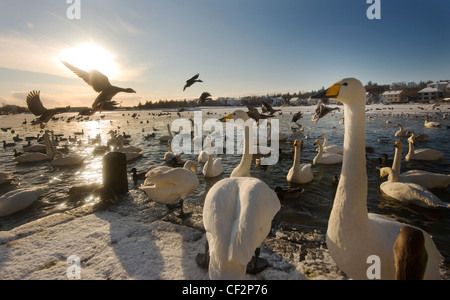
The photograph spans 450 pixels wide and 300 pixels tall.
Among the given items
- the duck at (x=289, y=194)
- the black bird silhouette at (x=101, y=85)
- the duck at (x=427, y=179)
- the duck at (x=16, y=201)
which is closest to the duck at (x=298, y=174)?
the duck at (x=289, y=194)

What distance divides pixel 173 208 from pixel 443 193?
901 centimetres

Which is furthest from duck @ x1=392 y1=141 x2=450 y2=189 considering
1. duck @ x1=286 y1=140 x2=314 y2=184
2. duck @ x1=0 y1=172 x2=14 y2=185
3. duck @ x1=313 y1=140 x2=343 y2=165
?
duck @ x1=0 y1=172 x2=14 y2=185

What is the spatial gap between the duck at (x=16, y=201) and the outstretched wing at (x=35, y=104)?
10.1 ft

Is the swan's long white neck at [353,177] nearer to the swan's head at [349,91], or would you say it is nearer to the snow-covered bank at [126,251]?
the swan's head at [349,91]

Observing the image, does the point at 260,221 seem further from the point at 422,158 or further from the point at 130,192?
the point at 422,158

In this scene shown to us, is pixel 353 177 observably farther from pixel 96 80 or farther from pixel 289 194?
pixel 96 80

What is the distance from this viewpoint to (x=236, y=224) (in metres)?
2.51

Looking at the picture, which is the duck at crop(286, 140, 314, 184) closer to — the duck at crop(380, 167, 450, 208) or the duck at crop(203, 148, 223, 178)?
the duck at crop(380, 167, 450, 208)

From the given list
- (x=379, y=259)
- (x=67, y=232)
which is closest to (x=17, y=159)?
(x=67, y=232)

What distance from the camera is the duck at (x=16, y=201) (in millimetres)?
6402

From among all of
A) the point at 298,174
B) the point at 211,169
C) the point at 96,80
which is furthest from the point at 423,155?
the point at 96,80

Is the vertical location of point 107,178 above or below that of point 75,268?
above

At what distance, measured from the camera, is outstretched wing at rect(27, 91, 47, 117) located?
8.34 m
